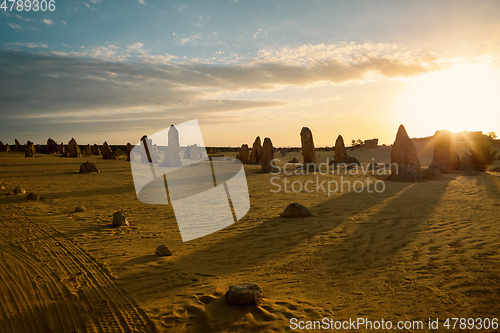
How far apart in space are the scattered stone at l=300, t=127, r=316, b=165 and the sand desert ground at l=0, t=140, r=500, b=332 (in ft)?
45.7

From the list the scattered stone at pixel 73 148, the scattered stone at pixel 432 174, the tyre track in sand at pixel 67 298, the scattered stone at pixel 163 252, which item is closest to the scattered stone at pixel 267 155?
the scattered stone at pixel 432 174

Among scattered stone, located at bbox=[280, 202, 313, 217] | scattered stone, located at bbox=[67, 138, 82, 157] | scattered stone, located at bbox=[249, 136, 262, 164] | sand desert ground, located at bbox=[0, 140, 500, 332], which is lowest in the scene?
sand desert ground, located at bbox=[0, 140, 500, 332]

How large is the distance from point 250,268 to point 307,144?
19.1 metres

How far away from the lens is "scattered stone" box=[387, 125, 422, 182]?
15.8 metres

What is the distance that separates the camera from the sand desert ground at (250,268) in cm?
351

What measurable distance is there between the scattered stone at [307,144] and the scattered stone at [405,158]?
7779 millimetres

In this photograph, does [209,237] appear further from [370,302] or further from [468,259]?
[468,259]

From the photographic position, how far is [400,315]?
3.48m

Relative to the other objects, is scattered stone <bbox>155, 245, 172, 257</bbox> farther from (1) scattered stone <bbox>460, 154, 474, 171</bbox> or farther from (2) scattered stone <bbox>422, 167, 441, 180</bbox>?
(1) scattered stone <bbox>460, 154, 474, 171</bbox>

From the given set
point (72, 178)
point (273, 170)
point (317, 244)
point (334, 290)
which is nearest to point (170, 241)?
point (317, 244)

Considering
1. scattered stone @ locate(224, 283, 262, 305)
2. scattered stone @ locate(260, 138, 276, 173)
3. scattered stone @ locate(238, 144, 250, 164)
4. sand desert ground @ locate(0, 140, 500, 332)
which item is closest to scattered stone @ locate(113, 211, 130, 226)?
sand desert ground @ locate(0, 140, 500, 332)

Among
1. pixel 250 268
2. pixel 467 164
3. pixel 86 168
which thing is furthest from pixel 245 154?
pixel 250 268

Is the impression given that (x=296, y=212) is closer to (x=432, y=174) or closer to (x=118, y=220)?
(x=118, y=220)

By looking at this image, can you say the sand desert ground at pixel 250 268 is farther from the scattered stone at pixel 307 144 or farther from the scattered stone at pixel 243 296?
the scattered stone at pixel 307 144
